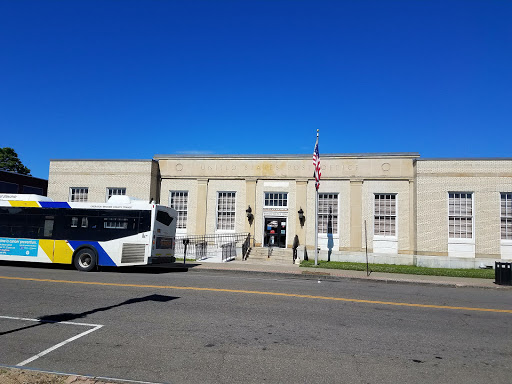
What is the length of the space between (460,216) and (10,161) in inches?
2307

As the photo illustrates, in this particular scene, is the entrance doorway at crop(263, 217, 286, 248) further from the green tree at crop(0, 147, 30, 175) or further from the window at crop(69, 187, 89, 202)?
the green tree at crop(0, 147, 30, 175)

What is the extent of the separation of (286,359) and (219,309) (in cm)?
326

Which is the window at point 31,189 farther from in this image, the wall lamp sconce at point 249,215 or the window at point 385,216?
the window at point 385,216

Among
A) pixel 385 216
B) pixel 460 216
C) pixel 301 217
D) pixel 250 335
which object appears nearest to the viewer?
pixel 250 335

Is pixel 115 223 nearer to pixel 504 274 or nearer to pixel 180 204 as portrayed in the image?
pixel 180 204

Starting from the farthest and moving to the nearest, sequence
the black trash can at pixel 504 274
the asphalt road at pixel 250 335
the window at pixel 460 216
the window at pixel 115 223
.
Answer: the window at pixel 460 216, the window at pixel 115 223, the black trash can at pixel 504 274, the asphalt road at pixel 250 335

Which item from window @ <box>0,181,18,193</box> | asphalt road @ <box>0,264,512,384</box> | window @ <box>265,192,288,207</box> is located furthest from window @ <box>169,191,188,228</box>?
window @ <box>0,181,18,193</box>

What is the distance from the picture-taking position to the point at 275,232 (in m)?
25.5

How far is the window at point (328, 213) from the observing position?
81.6ft

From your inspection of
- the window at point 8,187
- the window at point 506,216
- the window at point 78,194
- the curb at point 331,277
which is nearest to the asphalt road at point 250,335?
the curb at point 331,277

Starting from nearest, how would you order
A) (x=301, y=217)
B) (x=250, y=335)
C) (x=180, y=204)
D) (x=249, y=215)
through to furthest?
(x=250, y=335) < (x=301, y=217) < (x=249, y=215) < (x=180, y=204)

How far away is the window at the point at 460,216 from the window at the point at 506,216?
1723 millimetres

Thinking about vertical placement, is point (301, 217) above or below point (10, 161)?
below

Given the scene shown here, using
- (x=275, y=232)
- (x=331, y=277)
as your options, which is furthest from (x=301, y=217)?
(x=331, y=277)
